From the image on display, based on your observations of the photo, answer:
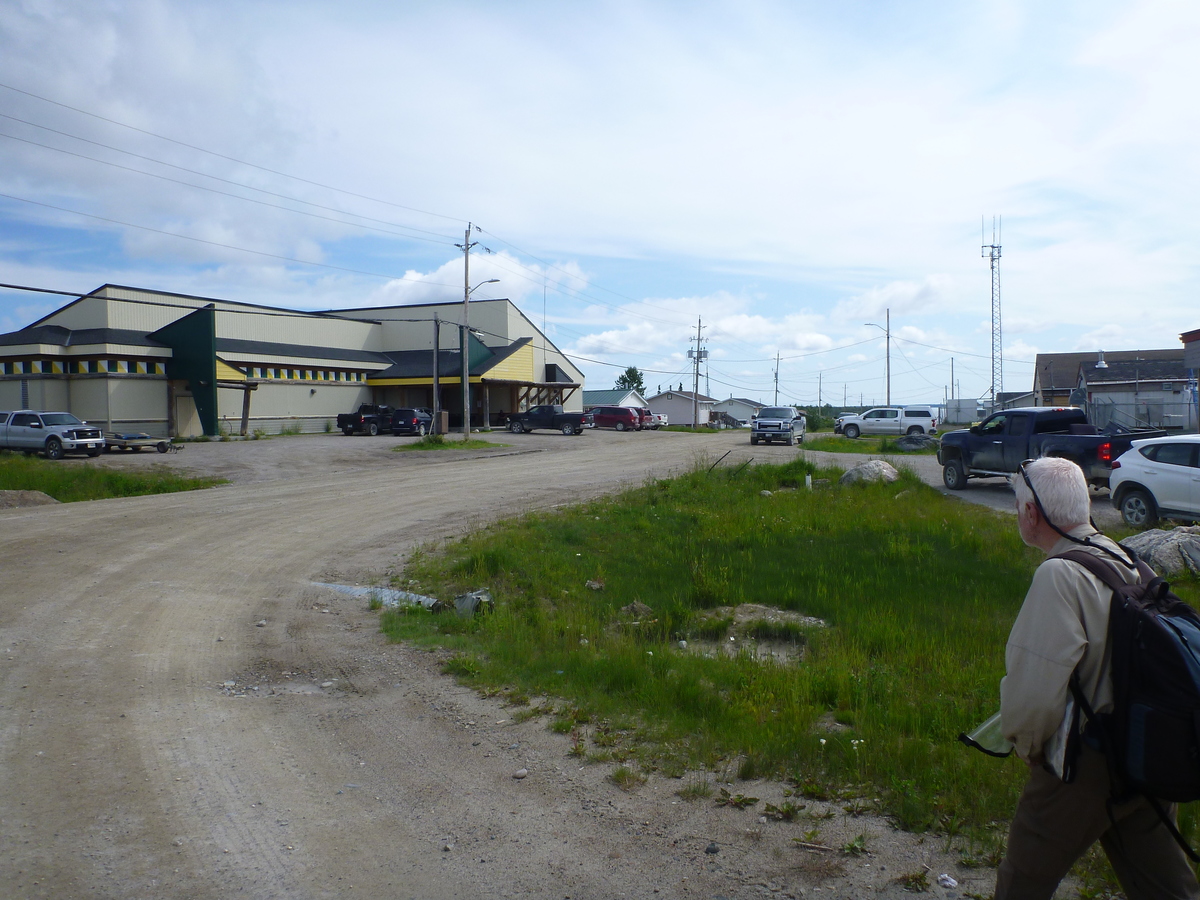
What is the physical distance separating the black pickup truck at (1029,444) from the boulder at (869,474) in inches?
67.0

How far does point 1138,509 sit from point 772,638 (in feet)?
31.0

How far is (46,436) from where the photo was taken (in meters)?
29.6

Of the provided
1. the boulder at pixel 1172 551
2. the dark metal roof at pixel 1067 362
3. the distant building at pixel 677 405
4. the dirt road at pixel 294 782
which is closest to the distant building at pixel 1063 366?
the dark metal roof at pixel 1067 362

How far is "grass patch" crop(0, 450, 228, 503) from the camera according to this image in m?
20.6

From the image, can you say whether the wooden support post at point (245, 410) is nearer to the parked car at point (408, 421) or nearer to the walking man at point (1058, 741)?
the parked car at point (408, 421)

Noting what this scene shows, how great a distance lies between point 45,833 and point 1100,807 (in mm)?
4629

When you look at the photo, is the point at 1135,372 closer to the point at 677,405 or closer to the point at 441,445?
the point at 441,445

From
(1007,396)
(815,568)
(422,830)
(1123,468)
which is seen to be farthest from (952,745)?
(1007,396)

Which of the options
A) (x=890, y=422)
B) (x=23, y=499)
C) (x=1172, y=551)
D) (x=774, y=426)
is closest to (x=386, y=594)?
(x=1172, y=551)

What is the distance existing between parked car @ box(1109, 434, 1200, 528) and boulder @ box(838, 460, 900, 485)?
21.1 ft

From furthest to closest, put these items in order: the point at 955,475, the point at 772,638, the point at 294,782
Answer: the point at 955,475
the point at 772,638
the point at 294,782

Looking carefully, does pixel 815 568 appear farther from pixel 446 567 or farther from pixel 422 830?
pixel 422 830

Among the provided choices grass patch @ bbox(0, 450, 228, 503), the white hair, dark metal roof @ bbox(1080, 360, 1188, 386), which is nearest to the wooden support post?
grass patch @ bbox(0, 450, 228, 503)

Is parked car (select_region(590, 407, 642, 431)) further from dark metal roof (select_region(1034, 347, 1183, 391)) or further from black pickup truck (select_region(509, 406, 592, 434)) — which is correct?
dark metal roof (select_region(1034, 347, 1183, 391))
